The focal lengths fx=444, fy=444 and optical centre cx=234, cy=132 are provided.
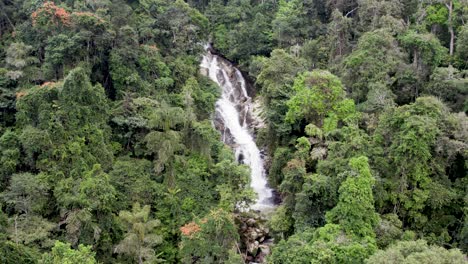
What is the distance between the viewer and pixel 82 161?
2498 centimetres

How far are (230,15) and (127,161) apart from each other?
24418 millimetres

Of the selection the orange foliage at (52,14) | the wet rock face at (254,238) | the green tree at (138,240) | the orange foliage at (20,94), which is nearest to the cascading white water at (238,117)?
the wet rock face at (254,238)

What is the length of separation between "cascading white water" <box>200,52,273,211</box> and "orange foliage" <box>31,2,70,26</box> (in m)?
14.2

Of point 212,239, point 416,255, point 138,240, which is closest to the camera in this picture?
point 416,255

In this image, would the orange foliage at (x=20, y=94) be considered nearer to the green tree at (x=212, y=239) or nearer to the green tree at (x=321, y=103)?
the green tree at (x=212, y=239)

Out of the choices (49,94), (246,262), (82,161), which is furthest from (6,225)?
(246,262)

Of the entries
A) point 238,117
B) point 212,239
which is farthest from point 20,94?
point 238,117

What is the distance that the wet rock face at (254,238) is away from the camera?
26.3 m

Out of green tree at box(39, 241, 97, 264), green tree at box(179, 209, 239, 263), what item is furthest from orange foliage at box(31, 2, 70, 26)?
green tree at box(179, 209, 239, 263)

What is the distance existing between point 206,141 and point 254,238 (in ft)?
22.3

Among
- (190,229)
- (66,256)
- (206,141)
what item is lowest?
(66,256)

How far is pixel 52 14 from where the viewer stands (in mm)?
29547

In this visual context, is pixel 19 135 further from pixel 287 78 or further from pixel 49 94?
pixel 287 78

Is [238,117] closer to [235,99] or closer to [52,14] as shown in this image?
[235,99]
